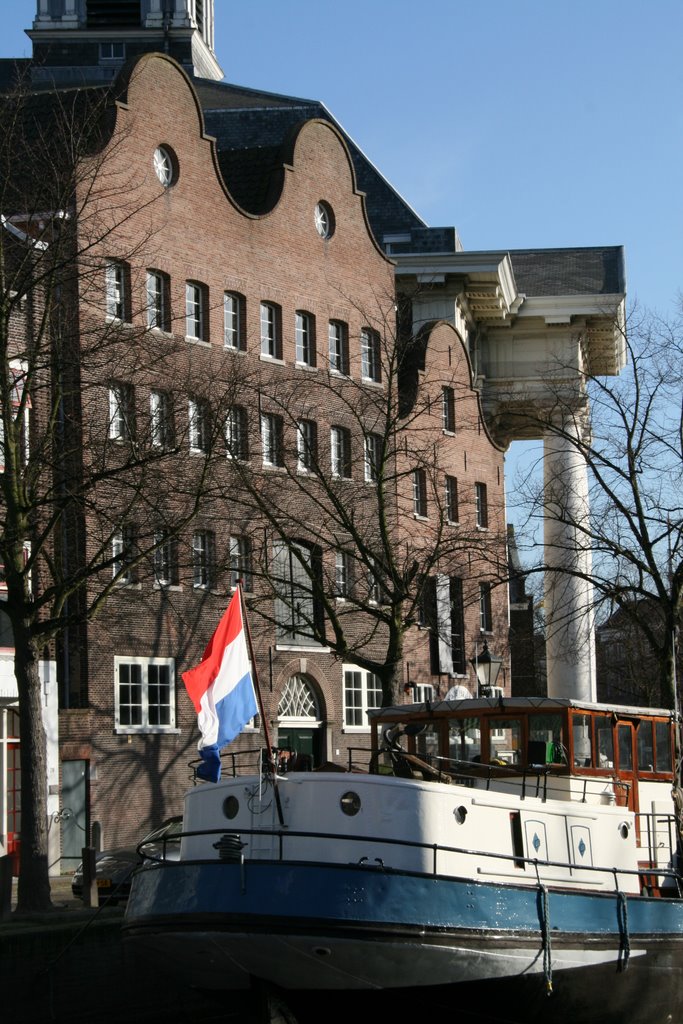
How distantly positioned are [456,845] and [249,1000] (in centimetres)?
300

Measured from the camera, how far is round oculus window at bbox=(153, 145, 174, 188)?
39469 millimetres

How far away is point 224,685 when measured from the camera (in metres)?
18.1

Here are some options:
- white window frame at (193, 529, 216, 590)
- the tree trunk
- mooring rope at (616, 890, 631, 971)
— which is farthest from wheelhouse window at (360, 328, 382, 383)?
mooring rope at (616, 890, 631, 971)

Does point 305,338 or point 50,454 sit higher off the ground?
point 305,338

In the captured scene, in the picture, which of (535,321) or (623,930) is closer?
(623,930)

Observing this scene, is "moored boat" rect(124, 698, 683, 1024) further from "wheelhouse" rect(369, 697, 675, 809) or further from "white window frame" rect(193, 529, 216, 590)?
"white window frame" rect(193, 529, 216, 590)

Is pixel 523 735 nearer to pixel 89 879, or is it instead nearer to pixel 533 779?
pixel 533 779

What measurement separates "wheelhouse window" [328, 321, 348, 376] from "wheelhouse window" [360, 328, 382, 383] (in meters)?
0.50

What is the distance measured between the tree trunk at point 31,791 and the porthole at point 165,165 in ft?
58.5

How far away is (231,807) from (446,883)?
2706mm

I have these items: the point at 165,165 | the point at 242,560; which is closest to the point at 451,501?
the point at 242,560

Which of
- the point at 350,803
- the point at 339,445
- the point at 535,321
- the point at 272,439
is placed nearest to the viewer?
the point at 350,803

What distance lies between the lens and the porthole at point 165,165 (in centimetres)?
3953

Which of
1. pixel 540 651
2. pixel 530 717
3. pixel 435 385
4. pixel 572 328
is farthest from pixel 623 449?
pixel 540 651
